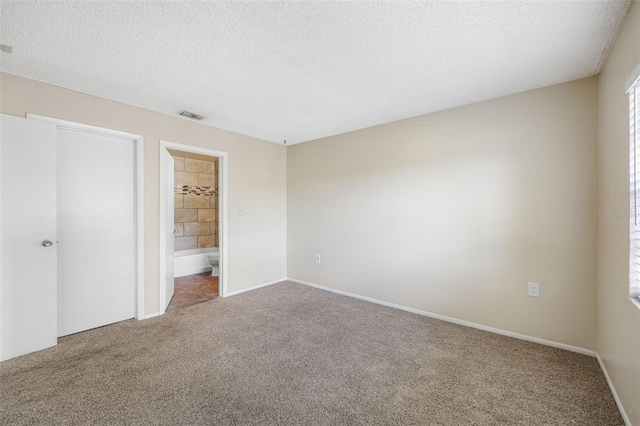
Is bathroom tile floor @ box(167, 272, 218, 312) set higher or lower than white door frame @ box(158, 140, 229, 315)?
lower

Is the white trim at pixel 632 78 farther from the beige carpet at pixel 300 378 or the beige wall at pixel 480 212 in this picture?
the beige carpet at pixel 300 378

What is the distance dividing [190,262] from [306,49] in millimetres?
4732

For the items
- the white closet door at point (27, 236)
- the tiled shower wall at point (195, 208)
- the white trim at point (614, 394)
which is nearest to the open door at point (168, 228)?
the white closet door at point (27, 236)

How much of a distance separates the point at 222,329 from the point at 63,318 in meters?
1.51

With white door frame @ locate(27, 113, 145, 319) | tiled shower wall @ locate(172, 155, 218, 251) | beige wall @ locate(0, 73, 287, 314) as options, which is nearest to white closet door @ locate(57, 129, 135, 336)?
white door frame @ locate(27, 113, 145, 319)

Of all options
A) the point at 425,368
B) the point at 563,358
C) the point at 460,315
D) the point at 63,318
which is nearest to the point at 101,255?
the point at 63,318

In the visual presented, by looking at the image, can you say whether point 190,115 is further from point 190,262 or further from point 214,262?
point 190,262

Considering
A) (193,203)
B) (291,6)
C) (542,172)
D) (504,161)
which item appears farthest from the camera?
(193,203)

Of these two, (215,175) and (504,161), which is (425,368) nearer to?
(504,161)

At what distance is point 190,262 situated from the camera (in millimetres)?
5281

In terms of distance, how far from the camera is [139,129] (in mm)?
3016

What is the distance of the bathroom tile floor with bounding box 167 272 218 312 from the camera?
3.59 meters

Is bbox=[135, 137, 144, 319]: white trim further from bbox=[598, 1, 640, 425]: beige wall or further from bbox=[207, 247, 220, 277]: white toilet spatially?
bbox=[598, 1, 640, 425]: beige wall

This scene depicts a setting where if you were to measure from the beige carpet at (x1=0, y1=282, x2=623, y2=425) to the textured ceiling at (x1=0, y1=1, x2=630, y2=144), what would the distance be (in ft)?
7.85
